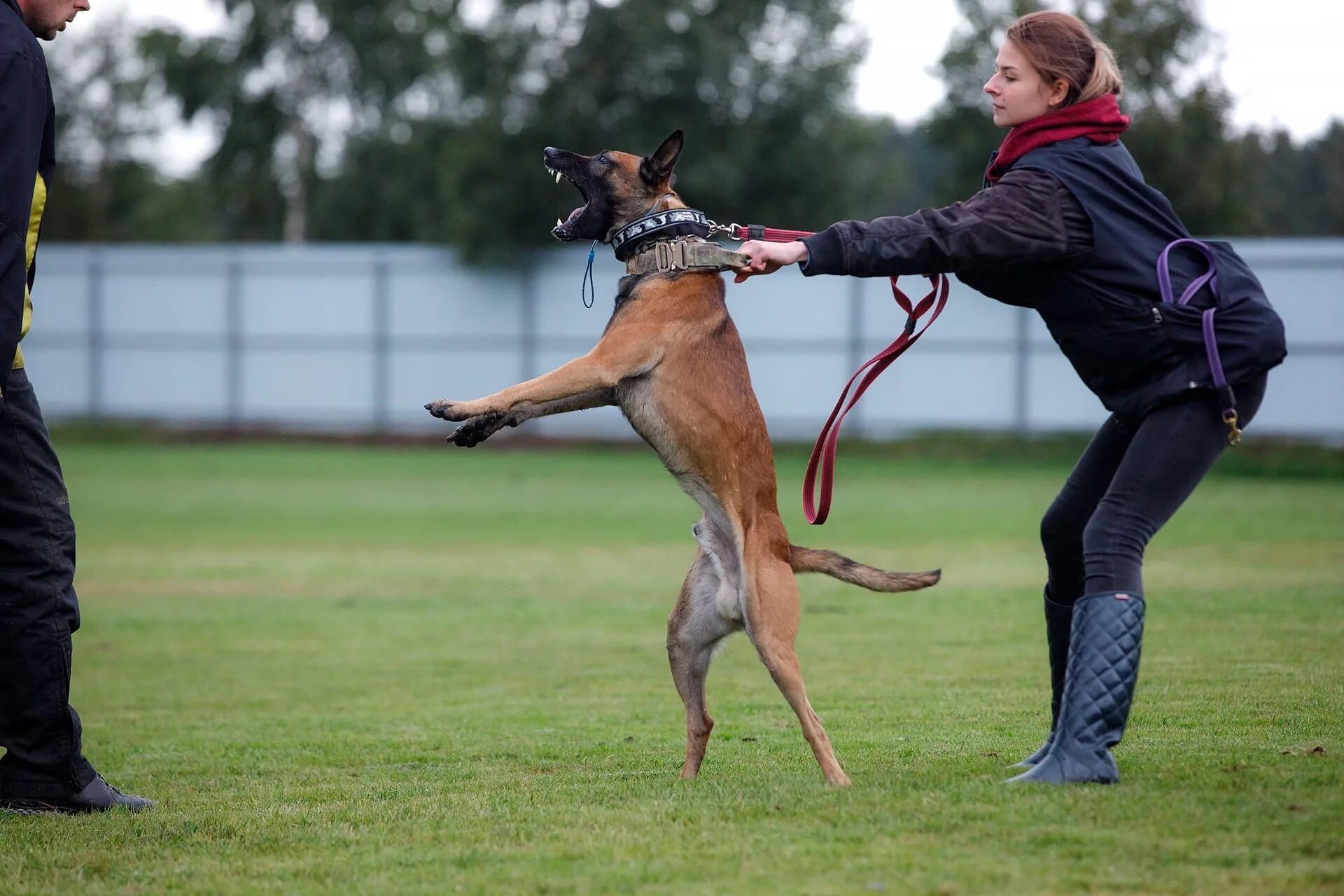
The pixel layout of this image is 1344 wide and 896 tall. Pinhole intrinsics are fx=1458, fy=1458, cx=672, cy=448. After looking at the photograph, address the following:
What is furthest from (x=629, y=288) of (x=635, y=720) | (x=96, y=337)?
(x=96, y=337)

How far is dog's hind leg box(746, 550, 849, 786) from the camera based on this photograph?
4.85m

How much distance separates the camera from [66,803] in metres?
4.79

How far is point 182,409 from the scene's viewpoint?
33.8 m

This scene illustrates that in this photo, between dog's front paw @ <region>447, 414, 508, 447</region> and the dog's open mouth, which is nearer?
dog's front paw @ <region>447, 414, 508, 447</region>

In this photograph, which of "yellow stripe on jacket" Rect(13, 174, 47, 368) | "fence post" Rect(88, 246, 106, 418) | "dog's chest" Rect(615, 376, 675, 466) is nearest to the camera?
"yellow stripe on jacket" Rect(13, 174, 47, 368)

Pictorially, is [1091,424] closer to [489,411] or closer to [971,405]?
[971,405]

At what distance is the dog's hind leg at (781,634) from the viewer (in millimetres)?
4848

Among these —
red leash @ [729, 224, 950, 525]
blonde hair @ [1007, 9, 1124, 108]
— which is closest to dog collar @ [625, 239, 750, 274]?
red leash @ [729, 224, 950, 525]

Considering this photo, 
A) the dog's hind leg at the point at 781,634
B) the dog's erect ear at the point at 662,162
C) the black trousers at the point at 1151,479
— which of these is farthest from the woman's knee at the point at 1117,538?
the dog's erect ear at the point at 662,162

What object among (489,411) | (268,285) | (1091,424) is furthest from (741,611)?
(268,285)

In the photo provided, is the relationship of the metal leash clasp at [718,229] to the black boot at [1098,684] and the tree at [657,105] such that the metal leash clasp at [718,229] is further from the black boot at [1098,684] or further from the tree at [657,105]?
the tree at [657,105]

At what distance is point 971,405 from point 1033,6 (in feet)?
27.4

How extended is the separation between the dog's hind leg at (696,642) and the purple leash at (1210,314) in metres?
1.81

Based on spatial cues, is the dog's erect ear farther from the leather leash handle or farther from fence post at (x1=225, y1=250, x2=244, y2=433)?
fence post at (x1=225, y1=250, x2=244, y2=433)
